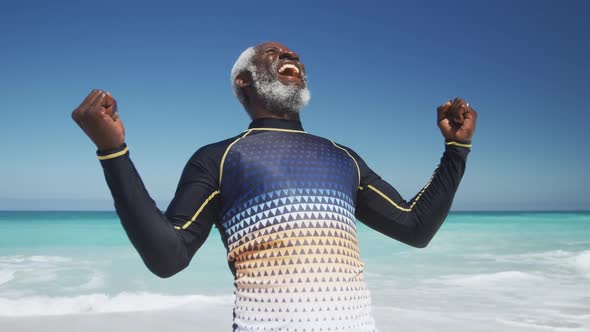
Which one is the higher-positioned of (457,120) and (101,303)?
(457,120)

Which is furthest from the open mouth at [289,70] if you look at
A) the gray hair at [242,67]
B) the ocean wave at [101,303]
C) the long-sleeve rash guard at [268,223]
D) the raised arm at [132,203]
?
the ocean wave at [101,303]

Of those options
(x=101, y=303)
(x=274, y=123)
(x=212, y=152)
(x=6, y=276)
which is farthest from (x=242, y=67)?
(x=6, y=276)

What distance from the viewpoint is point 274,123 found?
73.3 inches

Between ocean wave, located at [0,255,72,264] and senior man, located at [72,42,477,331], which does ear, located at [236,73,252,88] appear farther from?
Answer: ocean wave, located at [0,255,72,264]

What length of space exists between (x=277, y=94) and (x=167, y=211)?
566mm

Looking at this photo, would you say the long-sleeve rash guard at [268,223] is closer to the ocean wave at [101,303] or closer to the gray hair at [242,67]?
the gray hair at [242,67]

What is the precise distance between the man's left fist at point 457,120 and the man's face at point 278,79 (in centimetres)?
50

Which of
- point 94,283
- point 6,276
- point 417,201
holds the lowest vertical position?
point 6,276

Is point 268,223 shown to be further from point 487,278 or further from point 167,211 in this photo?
point 487,278

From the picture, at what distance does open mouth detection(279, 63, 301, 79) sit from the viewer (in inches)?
77.8

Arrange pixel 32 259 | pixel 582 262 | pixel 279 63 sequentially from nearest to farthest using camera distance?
pixel 279 63, pixel 582 262, pixel 32 259

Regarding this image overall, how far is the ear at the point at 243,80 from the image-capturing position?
1.99 meters

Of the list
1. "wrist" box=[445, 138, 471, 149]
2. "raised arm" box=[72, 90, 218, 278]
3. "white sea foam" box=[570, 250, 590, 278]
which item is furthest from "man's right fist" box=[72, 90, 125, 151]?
"white sea foam" box=[570, 250, 590, 278]

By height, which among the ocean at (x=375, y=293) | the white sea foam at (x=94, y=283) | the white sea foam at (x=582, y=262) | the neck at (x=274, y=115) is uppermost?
the white sea foam at (x=582, y=262)
